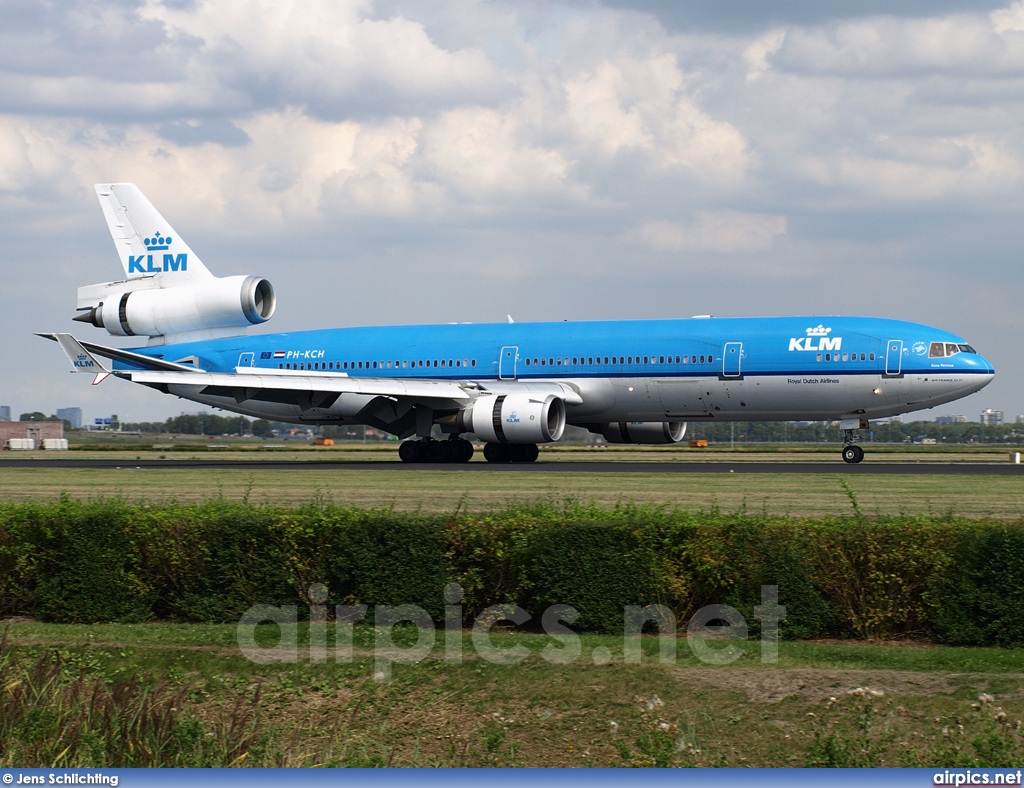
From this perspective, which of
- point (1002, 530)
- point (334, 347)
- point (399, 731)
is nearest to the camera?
point (399, 731)

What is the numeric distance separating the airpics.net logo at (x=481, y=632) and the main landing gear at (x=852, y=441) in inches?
1099

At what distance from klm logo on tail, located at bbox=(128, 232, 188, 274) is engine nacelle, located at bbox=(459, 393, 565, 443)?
16.6 metres

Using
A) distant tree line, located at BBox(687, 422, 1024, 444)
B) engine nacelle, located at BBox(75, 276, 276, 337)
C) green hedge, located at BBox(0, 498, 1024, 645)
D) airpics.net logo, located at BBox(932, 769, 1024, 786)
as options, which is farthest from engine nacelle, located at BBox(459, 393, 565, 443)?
distant tree line, located at BBox(687, 422, 1024, 444)

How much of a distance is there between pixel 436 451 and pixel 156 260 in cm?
1607

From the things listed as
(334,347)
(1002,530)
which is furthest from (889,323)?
(1002,530)

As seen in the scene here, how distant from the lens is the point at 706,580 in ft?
42.1

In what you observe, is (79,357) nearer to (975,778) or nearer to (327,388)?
(327,388)

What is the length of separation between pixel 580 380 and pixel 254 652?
29.3 meters

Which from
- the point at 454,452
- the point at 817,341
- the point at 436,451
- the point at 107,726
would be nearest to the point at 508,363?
the point at 454,452

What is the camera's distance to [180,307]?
48.9m

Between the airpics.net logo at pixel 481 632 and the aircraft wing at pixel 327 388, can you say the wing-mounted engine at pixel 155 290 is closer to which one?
the aircraft wing at pixel 327 388

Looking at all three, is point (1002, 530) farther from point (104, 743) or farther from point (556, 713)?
point (104, 743)

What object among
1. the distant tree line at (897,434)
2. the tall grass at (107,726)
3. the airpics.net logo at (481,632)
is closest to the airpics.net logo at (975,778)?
the airpics.net logo at (481,632)

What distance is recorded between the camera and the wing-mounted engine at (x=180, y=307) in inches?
1887
